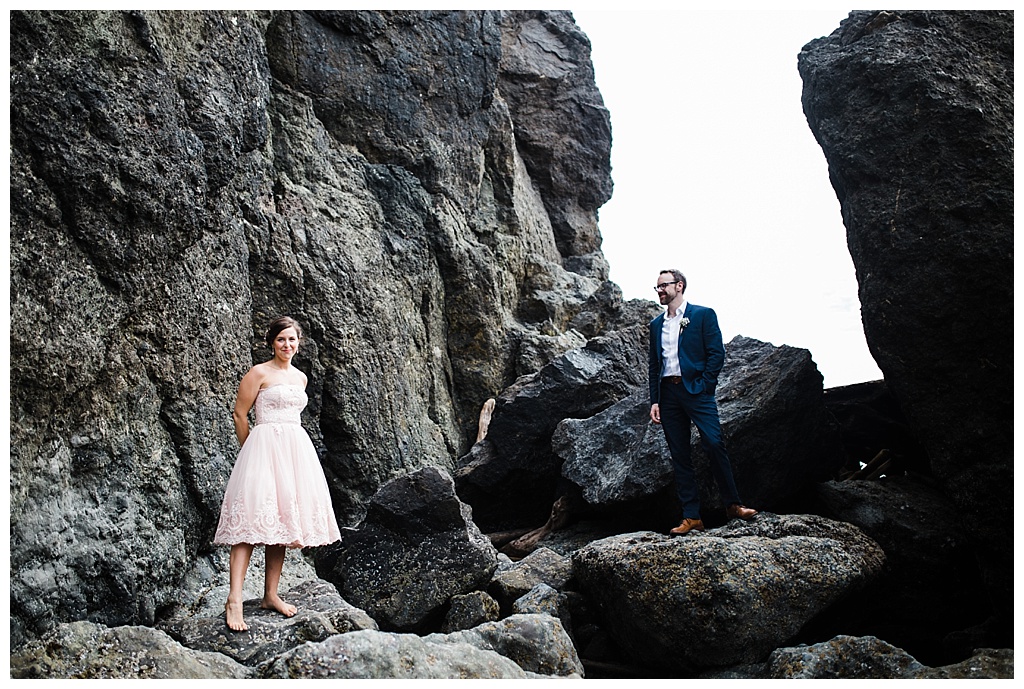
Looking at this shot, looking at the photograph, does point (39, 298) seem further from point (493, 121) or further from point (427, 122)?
point (493, 121)

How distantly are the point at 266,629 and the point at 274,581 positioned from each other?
0.34 meters

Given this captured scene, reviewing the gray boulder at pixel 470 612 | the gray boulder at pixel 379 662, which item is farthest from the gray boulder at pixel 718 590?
the gray boulder at pixel 379 662

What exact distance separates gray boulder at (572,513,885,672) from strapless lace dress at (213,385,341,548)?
2226 millimetres

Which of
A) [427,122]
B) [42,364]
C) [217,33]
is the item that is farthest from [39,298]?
[427,122]

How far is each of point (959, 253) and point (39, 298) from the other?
6802mm

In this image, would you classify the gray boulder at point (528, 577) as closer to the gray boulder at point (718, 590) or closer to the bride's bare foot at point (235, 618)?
the gray boulder at point (718, 590)

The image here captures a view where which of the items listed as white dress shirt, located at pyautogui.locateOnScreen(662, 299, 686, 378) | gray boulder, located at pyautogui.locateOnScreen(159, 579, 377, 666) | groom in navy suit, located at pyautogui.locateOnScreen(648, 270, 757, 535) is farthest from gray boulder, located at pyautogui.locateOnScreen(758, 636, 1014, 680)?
gray boulder, located at pyautogui.locateOnScreen(159, 579, 377, 666)

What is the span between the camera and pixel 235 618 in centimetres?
518

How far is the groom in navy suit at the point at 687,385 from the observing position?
22.0 ft

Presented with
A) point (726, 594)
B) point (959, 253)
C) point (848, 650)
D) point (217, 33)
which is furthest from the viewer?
point (217, 33)

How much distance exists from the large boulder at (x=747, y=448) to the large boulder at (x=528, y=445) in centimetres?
94

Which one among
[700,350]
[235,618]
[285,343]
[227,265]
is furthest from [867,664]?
[227,265]

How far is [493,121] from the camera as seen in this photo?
13.0 m

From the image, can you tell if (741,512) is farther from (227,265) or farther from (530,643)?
(227,265)
